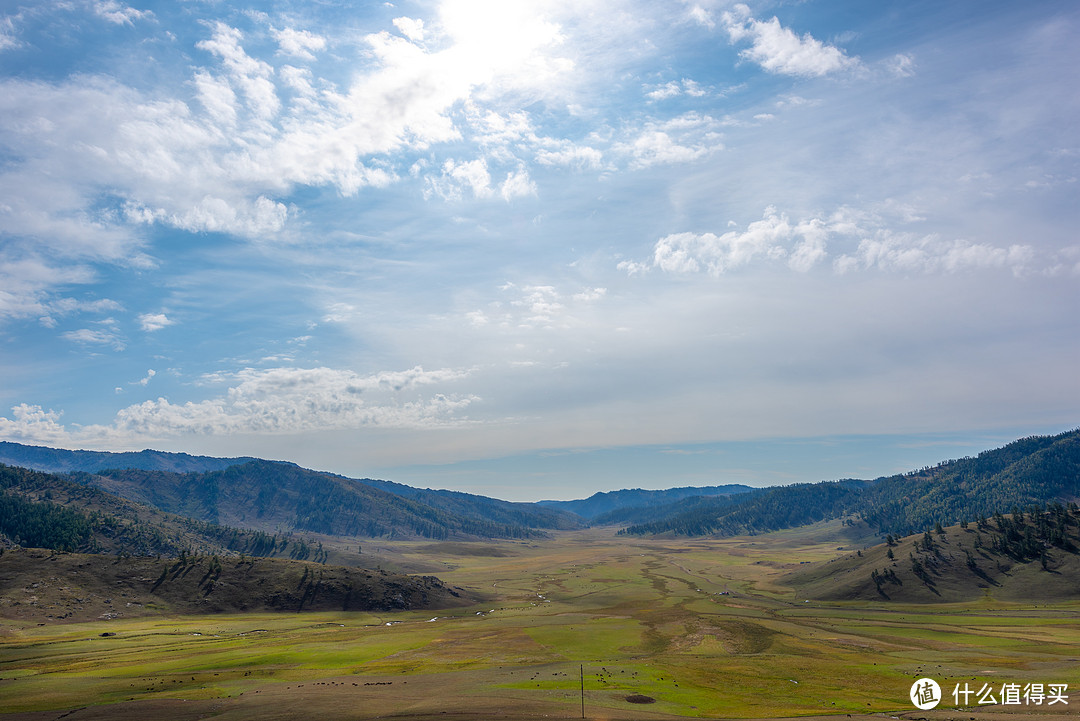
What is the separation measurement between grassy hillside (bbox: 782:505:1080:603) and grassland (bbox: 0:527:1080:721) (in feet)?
30.3

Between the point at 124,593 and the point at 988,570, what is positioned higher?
the point at 988,570

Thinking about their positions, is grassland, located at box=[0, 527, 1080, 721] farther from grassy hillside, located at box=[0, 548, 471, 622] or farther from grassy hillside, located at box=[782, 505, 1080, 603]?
grassy hillside, located at box=[0, 548, 471, 622]

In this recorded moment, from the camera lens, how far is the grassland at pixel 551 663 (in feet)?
222

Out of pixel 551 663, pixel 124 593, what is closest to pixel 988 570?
pixel 551 663

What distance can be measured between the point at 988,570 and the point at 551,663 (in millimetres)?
167619

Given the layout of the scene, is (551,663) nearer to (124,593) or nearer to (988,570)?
(988,570)

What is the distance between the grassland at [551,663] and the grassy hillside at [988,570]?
925cm

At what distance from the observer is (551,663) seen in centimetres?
9544

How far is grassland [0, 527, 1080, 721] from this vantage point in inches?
2665

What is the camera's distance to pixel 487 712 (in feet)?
209

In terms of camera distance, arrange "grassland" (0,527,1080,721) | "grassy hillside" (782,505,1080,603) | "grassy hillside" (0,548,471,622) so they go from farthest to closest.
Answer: "grassy hillside" (0,548,471,622)
"grassy hillside" (782,505,1080,603)
"grassland" (0,527,1080,721)

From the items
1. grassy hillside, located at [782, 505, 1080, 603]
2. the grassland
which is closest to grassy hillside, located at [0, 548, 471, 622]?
the grassland

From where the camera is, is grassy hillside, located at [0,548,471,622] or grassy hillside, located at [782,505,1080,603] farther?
grassy hillside, located at [0,548,471,622]

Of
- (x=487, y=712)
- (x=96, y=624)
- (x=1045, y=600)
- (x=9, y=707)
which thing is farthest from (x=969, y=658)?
(x=96, y=624)
